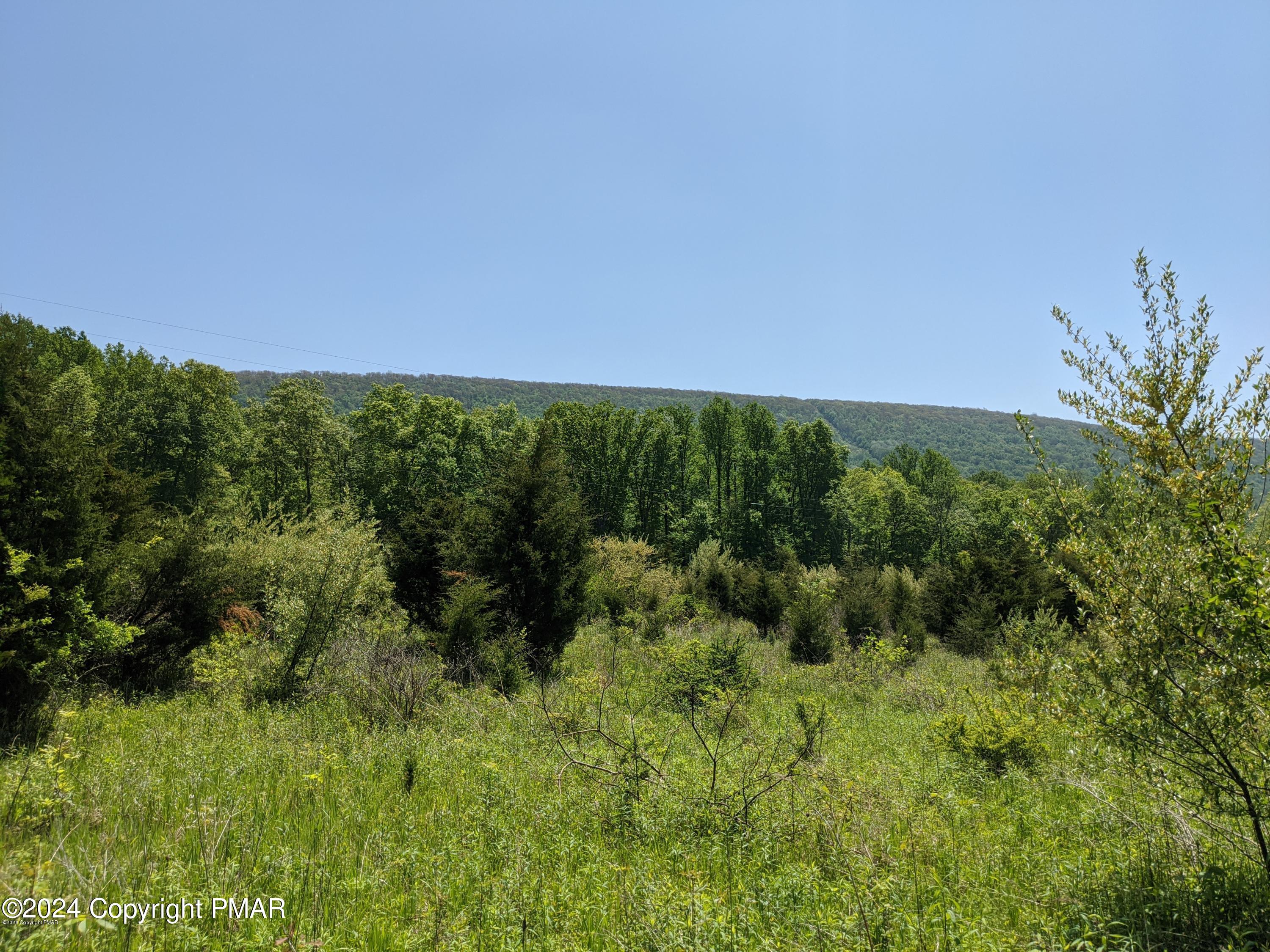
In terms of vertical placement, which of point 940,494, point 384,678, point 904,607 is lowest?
point 904,607

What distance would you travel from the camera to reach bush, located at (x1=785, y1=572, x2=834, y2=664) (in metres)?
17.3

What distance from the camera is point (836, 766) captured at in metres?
6.77

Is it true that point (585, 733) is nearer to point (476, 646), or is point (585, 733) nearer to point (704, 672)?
point (704, 672)

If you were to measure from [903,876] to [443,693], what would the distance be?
766cm

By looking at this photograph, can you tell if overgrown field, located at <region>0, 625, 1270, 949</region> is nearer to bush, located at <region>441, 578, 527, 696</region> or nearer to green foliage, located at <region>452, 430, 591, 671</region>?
bush, located at <region>441, 578, 527, 696</region>

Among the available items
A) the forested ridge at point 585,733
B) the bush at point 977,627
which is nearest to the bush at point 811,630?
the forested ridge at point 585,733

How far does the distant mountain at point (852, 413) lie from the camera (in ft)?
327

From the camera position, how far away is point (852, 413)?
500 ft

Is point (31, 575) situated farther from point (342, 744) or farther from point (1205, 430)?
point (1205, 430)

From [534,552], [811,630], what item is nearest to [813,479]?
[811,630]

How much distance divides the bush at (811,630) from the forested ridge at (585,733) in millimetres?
126

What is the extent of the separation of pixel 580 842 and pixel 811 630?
45.8 ft

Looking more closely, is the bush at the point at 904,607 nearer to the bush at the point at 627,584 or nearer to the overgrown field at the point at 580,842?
the bush at the point at 627,584

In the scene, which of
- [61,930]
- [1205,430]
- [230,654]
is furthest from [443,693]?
[1205,430]
